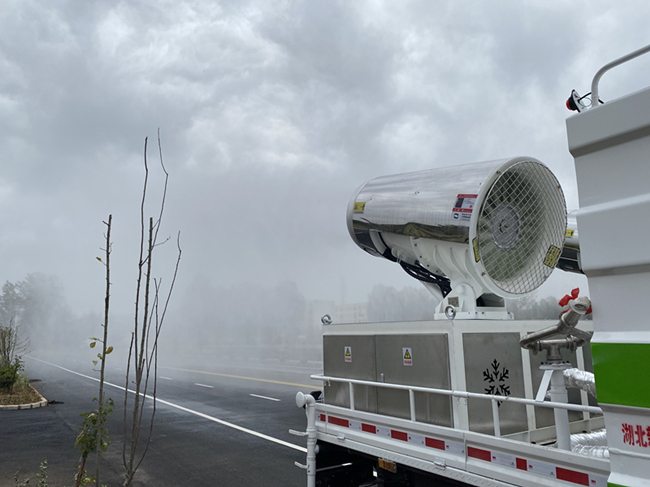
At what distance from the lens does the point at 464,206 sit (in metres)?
3.96

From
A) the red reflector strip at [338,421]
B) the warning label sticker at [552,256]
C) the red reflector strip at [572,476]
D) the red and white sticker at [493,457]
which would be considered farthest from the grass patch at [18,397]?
the red reflector strip at [572,476]

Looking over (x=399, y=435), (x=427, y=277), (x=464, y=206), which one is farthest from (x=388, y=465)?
(x=464, y=206)

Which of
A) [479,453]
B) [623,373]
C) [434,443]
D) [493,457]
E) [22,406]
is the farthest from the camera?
[22,406]

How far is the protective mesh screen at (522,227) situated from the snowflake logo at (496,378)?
716 millimetres

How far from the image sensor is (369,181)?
201 inches

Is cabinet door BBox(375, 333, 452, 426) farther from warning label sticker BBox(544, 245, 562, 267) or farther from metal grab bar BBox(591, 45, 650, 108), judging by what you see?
metal grab bar BBox(591, 45, 650, 108)

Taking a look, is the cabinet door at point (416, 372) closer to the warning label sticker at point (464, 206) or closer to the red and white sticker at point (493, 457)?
the red and white sticker at point (493, 457)

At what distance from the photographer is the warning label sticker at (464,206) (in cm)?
393

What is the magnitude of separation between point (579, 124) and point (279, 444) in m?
8.74

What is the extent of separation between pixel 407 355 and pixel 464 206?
1.27m

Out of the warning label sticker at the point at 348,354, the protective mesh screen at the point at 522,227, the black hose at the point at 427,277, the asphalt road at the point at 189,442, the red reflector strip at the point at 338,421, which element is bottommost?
the asphalt road at the point at 189,442

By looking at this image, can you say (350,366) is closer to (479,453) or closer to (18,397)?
(479,453)

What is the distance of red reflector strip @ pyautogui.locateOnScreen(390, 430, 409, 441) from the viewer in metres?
3.76

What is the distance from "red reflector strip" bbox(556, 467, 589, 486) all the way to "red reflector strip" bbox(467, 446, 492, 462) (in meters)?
0.49
